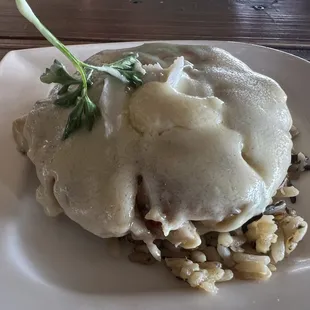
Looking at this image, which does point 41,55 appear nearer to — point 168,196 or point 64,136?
point 64,136

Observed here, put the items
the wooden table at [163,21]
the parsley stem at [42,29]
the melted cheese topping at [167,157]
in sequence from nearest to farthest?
1. the parsley stem at [42,29]
2. the melted cheese topping at [167,157]
3. the wooden table at [163,21]

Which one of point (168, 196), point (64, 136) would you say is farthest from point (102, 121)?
point (168, 196)

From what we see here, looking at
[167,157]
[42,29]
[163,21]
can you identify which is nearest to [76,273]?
[167,157]

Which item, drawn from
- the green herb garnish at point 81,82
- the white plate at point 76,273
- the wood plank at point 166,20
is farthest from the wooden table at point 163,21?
the green herb garnish at point 81,82

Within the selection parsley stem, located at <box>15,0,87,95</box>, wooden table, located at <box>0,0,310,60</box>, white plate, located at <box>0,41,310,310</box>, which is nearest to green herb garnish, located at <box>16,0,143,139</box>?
parsley stem, located at <box>15,0,87,95</box>

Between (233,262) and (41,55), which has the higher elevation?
(41,55)

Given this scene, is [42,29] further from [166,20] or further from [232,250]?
[166,20]

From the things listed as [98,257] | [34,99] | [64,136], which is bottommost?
[98,257]

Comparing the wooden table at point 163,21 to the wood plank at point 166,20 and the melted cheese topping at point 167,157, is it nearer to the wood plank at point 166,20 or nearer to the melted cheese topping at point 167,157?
the wood plank at point 166,20
